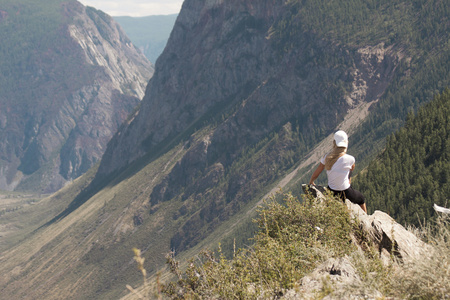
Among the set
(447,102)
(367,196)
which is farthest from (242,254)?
(447,102)

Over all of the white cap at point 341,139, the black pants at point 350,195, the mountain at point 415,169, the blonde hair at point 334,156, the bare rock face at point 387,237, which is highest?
the white cap at point 341,139

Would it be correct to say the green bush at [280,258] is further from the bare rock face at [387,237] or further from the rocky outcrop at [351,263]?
the bare rock face at [387,237]

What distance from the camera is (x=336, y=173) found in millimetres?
24531

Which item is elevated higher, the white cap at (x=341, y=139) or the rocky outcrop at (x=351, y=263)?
the white cap at (x=341, y=139)

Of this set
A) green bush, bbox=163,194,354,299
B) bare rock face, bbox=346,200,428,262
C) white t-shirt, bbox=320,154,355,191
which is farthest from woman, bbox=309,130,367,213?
green bush, bbox=163,194,354,299

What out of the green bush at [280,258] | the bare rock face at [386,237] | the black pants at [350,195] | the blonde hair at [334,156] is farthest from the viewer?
the black pants at [350,195]

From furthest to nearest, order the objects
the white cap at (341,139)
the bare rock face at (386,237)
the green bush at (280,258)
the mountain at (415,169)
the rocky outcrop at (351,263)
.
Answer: the mountain at (415,169), the white cap at (341,139), the bare rock face at (386,237), the green bush at (280,258), the rocky outcrop at (351,263)

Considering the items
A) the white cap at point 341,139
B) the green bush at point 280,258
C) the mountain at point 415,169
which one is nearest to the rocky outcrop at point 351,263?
the green bush at point 280,258

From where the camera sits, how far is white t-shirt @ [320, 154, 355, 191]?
2427 centimetres

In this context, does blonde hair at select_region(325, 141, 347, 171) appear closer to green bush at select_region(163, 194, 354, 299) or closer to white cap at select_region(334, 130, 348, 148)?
white cap at select_region(334, 130, 348, 148)

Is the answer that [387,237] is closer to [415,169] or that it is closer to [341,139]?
[341,139]

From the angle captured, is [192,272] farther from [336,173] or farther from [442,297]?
[442,297]

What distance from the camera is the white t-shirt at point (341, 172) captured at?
24.3 m

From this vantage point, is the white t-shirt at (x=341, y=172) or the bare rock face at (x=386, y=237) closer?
the bare rock face at (x=386, y=237)
